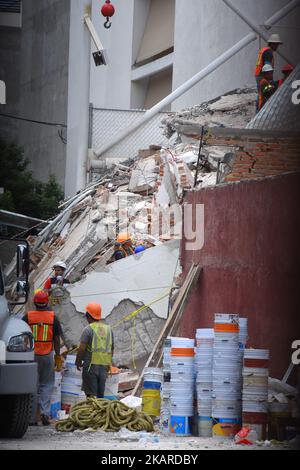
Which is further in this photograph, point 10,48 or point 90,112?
point 10,48

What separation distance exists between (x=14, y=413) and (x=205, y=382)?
222 cm

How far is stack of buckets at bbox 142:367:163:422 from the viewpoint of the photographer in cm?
1445

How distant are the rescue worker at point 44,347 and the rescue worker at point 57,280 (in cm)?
532

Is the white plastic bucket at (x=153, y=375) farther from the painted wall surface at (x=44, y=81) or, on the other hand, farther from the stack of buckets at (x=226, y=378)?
the painted wall surface at (x=44, y=81)

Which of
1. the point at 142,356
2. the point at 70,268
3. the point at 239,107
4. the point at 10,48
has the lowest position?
the point at 142,356

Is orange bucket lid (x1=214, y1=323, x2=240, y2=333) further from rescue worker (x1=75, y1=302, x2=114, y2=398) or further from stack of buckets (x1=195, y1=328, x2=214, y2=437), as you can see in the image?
rescue worker (x1=75, y1=302, x2=114, y2=398)

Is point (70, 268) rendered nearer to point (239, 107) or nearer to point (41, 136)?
point (239, 107)

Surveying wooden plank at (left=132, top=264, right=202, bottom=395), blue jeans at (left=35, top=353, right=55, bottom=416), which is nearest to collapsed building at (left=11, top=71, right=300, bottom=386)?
wooden plank at (left=132, top=264, right=202, bottom=395)

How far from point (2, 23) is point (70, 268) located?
19.3 m

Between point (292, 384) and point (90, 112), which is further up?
point (90, 112)

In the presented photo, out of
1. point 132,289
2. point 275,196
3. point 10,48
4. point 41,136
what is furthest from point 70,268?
point 10,48

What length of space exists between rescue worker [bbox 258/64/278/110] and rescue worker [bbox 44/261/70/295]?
4.72m

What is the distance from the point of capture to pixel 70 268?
22.0 meters
